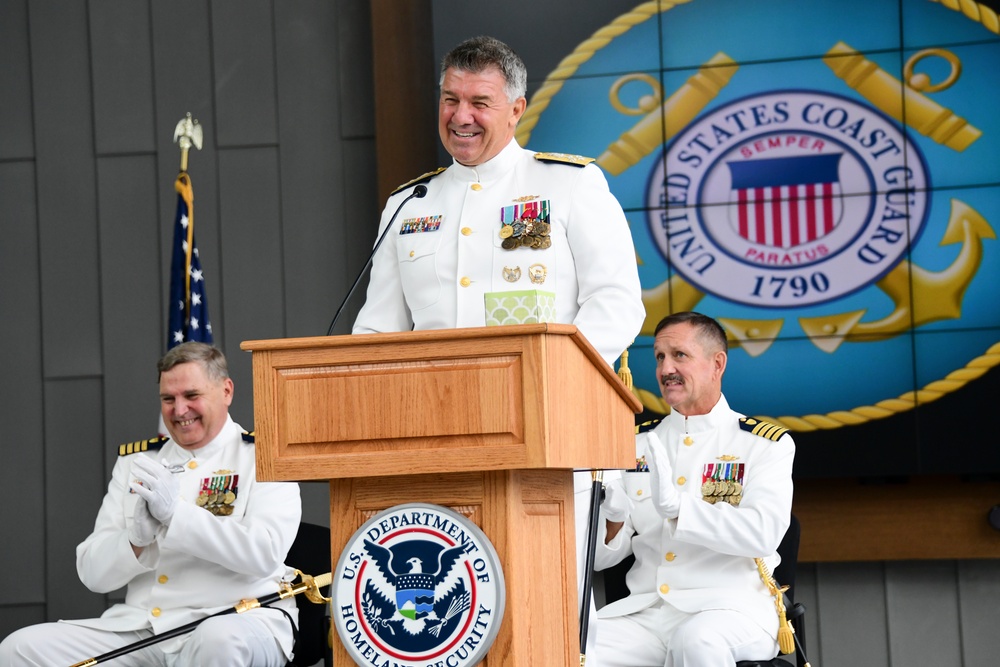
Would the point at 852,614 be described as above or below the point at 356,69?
below

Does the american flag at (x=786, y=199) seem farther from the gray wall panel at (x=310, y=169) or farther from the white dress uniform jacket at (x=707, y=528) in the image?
the gray wall panel at (x=310, y=169)

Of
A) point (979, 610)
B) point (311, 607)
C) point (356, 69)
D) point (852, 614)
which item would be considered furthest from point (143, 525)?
point (979, 610)

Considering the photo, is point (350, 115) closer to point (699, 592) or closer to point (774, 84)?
point (774, 84)

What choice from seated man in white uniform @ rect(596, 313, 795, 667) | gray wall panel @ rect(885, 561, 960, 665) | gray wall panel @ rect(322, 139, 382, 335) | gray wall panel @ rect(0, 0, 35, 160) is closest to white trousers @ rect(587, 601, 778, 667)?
seated man in white uniform @ rect(596, 313, 795, 667)

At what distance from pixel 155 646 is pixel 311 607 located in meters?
0.38

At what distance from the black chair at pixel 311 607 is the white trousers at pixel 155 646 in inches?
3.7

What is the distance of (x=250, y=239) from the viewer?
4672 mm

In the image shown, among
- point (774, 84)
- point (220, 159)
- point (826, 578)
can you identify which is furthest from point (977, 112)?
point (220, 159)

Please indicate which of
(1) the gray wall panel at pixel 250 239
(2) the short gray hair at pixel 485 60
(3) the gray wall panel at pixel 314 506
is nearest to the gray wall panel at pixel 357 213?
(1) the gray wall panel at pixel 250 239

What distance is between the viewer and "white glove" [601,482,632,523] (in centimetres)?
258

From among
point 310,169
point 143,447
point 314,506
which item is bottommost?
point 314,506

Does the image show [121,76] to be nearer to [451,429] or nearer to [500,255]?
[500,255]

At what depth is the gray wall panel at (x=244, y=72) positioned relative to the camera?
15.3 ft

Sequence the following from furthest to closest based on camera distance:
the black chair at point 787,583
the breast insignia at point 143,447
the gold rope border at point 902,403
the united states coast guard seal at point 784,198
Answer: the united states coast guard seal at point 784,198, the gold rope border at point 902,403, the breast insignia at point 143,447, the black chair at point 787,583
